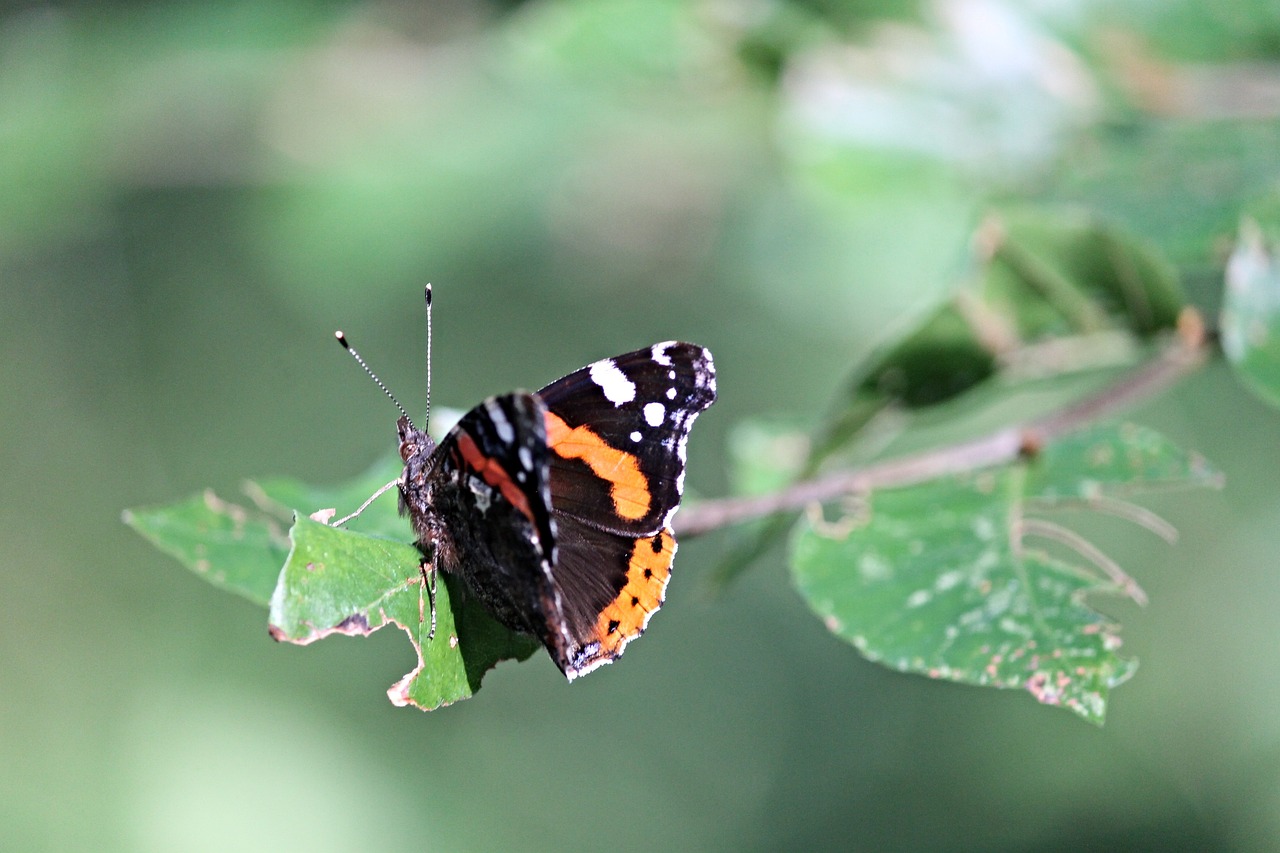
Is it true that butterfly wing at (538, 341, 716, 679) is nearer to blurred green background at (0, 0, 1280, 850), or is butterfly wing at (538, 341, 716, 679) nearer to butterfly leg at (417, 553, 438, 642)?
butterfly leg at (417, 553, 438, 642)

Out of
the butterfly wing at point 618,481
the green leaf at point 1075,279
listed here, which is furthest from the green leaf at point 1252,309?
the butterfly wing at point 618,481

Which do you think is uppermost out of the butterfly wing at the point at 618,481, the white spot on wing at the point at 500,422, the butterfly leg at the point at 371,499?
the white spot on wing at the point at 500,422

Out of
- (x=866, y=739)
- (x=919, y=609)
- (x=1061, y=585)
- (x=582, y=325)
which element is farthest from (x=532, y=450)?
(x=582, y=325)

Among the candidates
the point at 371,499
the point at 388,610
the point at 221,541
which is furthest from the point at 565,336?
the point at 388,610

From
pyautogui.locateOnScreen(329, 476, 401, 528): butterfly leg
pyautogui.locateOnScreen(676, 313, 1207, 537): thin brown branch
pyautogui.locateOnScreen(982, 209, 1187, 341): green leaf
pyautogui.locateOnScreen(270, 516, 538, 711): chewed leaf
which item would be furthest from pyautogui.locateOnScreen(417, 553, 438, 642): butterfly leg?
pyautogui.locateOnScreen(982, 209, 1187, 341): green leaf

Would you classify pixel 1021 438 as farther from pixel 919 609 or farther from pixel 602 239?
pixel 602 239

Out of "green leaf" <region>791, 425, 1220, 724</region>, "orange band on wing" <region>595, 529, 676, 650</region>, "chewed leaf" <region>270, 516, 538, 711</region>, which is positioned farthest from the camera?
"orange band on wing" <region>595, 529, 676, 650</region>

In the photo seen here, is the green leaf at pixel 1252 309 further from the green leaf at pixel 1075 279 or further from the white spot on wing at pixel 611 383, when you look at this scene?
the white spot on wing at pixel 611 383
